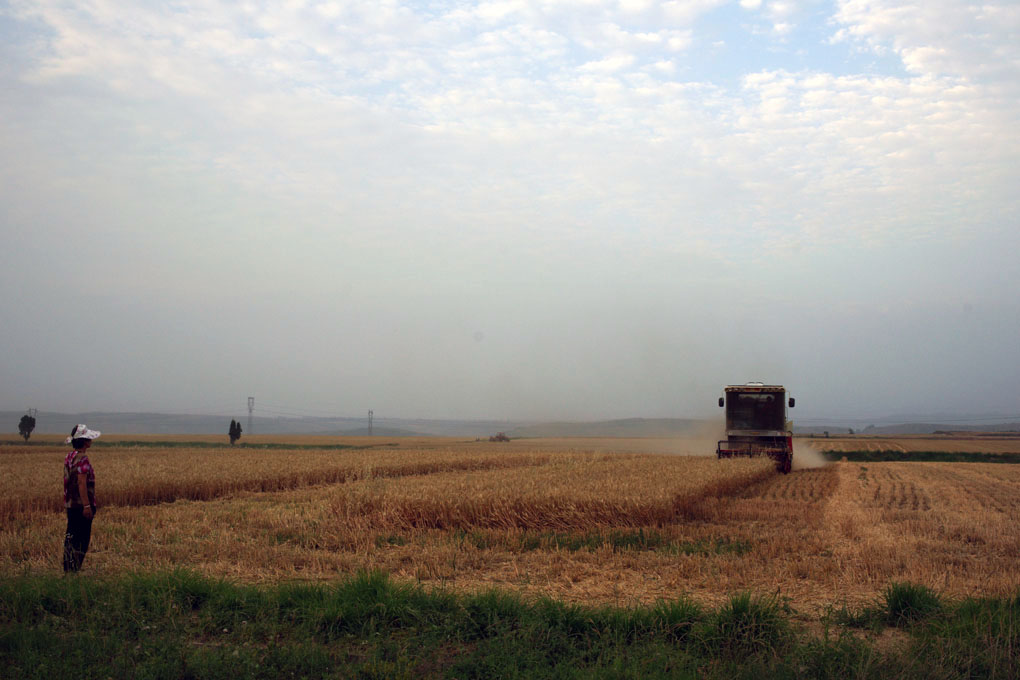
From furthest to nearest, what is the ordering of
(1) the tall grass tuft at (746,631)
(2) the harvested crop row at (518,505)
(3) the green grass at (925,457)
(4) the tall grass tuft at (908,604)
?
(3) the green grass at (925,457), (2) the harvested crop row at (518,505), (4) the tall grass tuft at (908,604), (1) the tall grass tuft at (746,631)

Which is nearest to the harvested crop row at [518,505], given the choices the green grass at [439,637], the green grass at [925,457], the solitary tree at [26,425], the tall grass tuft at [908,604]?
the green grass at [439,637]

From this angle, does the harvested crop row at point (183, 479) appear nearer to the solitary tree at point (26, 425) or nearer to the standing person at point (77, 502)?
the standing person at point (77, 502)

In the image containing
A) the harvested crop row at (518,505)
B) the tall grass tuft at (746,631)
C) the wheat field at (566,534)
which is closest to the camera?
the tall grass tuft at (746,631)

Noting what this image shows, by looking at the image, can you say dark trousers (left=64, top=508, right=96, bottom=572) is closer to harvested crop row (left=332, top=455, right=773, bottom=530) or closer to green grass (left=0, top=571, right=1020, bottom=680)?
green grass (left=0, top=571, right=1020, bottom=680)

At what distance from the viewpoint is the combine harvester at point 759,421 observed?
107 ft

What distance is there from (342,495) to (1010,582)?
13154mm

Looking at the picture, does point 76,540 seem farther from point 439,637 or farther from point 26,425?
point 26,425

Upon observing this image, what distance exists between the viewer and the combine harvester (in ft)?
107

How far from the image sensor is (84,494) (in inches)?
408

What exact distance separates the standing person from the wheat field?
38 centimetres

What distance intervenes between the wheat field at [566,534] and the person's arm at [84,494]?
89cm

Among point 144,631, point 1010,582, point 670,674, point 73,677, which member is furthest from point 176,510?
point 1010,582

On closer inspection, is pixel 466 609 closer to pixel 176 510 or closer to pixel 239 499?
pixel 176 510

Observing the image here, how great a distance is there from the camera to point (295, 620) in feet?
25.3
